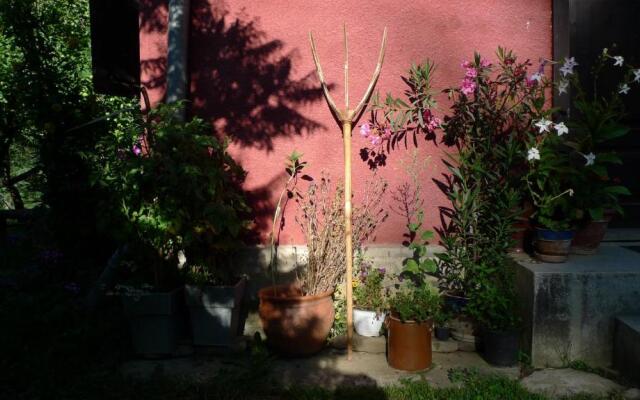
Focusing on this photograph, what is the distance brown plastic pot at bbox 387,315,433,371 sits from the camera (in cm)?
336

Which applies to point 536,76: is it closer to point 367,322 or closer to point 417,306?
point 417,306

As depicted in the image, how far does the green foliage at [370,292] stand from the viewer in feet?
13.1

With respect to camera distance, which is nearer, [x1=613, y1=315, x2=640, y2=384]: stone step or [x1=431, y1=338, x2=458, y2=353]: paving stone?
[x1=613, y1=315, x2=640, y2=384]: stone step

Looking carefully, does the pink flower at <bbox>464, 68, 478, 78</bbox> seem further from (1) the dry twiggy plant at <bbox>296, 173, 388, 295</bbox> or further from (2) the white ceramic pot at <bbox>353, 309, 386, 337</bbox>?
(2) the white ceramic pot at <bbox>353, 309, 386, 337</bbox>

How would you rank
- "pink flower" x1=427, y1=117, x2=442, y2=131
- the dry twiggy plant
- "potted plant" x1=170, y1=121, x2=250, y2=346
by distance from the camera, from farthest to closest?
"pink flower" x1=427, y1=117, x2=442, y2=131, the dry twiggy plant, "potted plant" x1=170, y1=121, x2=250, y2=346

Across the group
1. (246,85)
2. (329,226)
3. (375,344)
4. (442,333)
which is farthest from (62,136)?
(442,333)

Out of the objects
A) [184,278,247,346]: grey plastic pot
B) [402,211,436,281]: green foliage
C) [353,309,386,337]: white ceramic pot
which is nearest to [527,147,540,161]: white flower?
[402,211,436,281]: green foliage

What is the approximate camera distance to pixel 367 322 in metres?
3.94

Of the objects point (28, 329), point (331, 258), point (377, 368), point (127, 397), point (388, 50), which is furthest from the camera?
point (388, 50)

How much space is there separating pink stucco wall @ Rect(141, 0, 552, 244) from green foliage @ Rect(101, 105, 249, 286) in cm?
65

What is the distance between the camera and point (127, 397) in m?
3.03

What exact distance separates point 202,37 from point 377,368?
3059mm

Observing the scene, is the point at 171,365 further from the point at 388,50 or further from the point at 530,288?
the point at 388,50

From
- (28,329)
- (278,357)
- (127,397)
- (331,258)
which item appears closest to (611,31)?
(331,258)
